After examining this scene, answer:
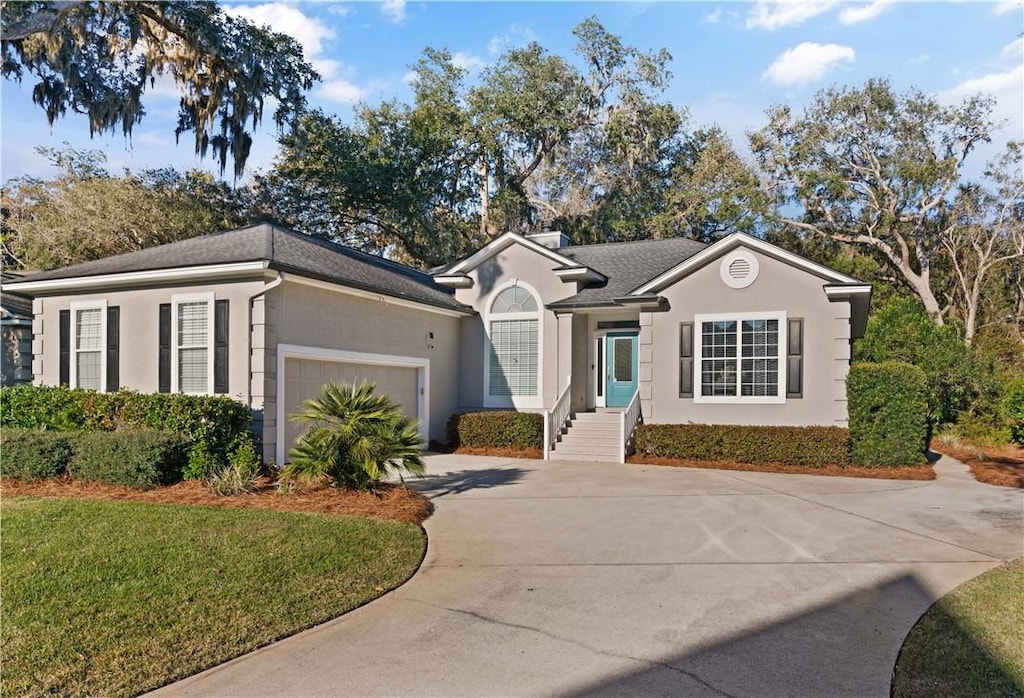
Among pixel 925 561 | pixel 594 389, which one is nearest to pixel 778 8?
pixel 594 389

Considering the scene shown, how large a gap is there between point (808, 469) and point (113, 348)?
13768mm

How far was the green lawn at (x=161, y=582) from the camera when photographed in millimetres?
4527

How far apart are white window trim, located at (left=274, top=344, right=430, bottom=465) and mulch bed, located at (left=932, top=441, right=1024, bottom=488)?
1158cm

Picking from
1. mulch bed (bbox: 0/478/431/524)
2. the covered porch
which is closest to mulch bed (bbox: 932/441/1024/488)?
the covered porch

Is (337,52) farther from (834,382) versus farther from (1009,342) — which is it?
(1009,342)

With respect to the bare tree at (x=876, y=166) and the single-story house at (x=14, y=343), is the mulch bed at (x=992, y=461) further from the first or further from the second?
the single-story house at (x=14, y=343)

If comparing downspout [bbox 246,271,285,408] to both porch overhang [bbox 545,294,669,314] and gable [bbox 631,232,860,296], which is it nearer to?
porch overhang [bbox 545,294,669,314]

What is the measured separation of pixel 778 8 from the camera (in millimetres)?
14750

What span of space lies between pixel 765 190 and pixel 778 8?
16172 millimetres

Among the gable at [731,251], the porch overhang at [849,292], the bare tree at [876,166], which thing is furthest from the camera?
the bare tree at [876,166]

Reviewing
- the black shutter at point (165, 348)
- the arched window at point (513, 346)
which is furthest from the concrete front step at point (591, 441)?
the black shutter at point (165, 348)

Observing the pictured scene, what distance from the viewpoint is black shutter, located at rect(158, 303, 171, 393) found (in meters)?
13.0

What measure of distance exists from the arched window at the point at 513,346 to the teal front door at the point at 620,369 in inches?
76.7

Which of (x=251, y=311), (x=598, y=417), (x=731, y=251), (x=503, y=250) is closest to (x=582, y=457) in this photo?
(x=598, y=417)
